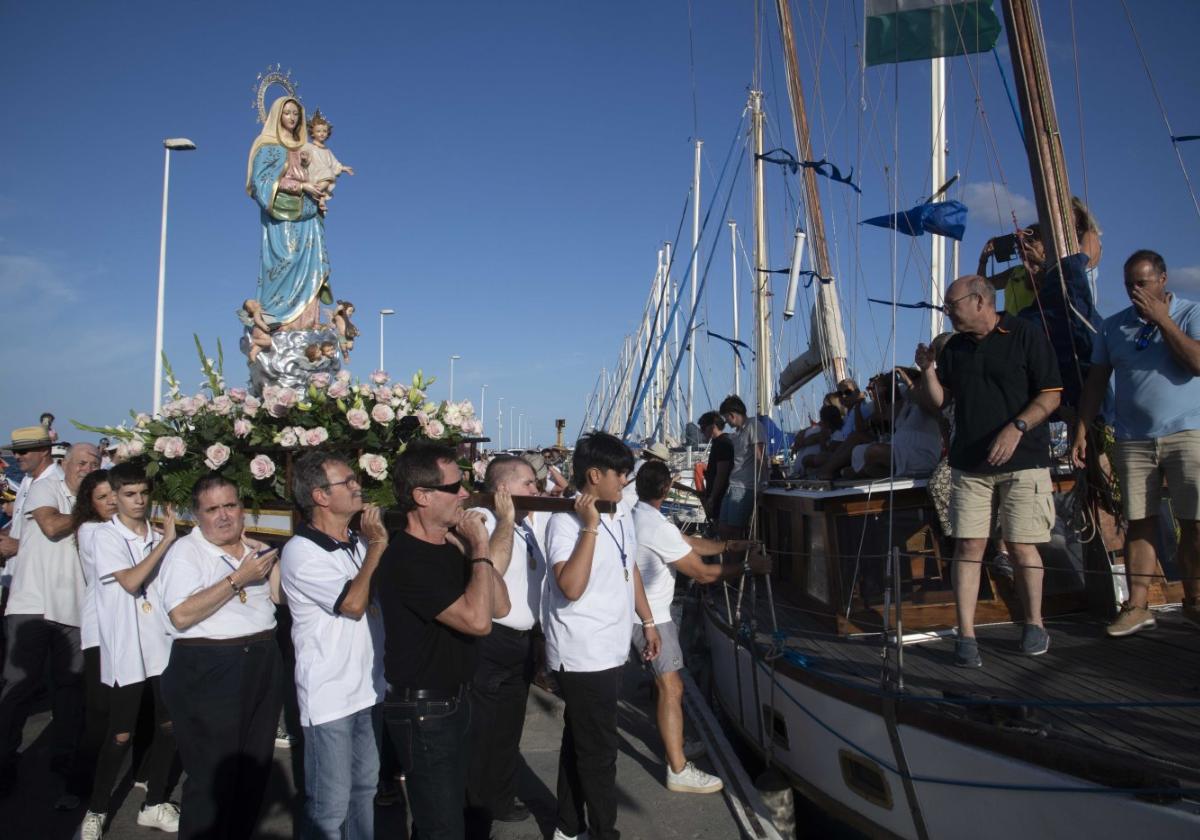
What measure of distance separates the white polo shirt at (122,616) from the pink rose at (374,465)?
1.63m

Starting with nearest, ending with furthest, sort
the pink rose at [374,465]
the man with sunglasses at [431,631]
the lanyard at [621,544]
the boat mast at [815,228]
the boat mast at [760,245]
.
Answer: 1. the man with sunglasses at [431,631]
2. the lanyard at [621,544]
3. the pink rose at [374,465]
4. the boat mast at [760,245]
5. the boat mast at [815,228]

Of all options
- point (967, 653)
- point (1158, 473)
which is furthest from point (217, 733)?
point (1158, 473)

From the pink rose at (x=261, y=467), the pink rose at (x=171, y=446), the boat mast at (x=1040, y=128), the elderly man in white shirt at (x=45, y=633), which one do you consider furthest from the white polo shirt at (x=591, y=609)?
the boat mast at (x=1040, y=128)

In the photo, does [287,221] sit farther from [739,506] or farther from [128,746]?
[128,746]

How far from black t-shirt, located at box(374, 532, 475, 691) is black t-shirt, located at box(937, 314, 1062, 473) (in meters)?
2.91

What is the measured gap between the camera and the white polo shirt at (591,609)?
3734mm

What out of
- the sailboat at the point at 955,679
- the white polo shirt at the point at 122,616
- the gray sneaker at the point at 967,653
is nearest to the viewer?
the sailboat at the point at 955,679

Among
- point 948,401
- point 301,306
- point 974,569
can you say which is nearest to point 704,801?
point 974,569

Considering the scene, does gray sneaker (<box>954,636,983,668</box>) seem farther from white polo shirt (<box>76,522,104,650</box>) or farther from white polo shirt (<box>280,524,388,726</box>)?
white polo shirt (<box>76,522,104,650</box>)

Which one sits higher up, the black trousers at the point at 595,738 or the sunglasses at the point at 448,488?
the sunglasses at the point at 448,488

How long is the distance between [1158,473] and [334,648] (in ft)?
13.4

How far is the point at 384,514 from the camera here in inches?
141

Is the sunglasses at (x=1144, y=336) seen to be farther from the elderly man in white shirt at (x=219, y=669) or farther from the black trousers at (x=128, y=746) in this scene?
the black trousers at (x=128, y=746)

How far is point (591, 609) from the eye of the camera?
377 cm
